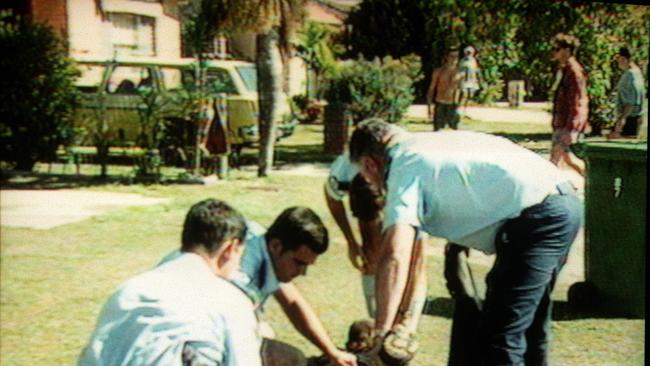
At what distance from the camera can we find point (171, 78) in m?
10.2

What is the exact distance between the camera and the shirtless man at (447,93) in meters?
4.47

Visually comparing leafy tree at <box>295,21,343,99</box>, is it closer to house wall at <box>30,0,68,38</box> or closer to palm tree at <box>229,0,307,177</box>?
palm tree at <box>229,0,307,177</box>

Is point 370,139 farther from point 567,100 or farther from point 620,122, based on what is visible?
point 620,122

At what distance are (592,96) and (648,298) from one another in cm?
100

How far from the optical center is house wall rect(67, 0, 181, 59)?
7.32 meters

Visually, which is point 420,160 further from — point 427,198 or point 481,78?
point 481,78

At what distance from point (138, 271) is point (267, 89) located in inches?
184

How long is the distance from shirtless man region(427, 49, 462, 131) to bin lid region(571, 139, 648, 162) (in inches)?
26.3

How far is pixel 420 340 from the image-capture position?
4410mm

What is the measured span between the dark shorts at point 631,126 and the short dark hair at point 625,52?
0.36 meters

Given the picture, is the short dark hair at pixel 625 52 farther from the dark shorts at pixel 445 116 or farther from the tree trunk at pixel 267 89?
the tree trunk at pixel 267 89

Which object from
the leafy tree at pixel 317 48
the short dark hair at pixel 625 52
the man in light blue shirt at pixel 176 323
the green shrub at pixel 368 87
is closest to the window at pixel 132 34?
the leafy tree at pixel 317 48

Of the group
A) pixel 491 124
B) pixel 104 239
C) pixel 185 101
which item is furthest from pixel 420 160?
pixel 185 101

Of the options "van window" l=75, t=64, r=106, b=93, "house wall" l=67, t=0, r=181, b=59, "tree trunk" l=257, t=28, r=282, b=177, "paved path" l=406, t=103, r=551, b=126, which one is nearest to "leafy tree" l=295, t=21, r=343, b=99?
"tree trunk" l=257, t=28, r=282, b=177
